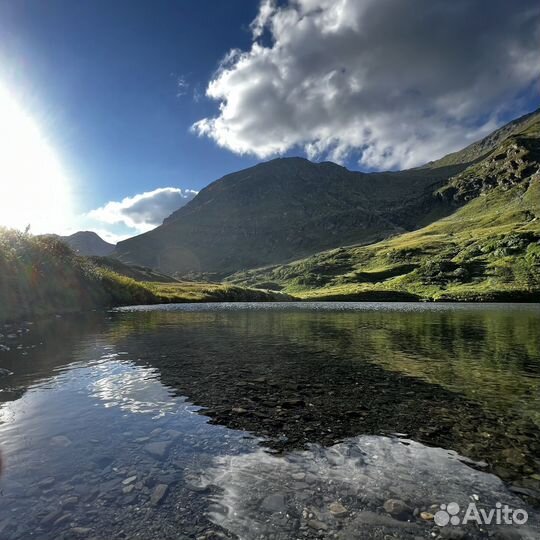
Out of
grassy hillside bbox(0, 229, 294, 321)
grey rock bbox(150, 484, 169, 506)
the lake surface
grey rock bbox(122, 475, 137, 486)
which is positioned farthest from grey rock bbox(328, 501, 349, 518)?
grassy hillside bbox(0, 229, 294, 321)

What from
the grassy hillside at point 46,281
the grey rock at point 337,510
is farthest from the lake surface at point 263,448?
the grassy hillside at point 46,281

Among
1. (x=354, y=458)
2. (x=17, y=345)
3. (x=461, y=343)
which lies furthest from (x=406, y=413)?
(x=17, y=345)

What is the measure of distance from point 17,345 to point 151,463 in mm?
29422

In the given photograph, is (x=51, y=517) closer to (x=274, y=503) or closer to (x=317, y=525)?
(x=274, y=503)

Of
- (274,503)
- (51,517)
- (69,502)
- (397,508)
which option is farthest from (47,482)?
(397,508)

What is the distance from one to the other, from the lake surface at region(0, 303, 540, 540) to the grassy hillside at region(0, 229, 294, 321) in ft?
132

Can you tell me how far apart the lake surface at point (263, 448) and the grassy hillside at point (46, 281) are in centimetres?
4030

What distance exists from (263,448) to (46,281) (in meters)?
73.5

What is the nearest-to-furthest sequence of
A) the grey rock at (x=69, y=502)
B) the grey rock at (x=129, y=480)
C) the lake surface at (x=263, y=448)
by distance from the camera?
1. the lake surface at (x=263, y=448)
2. the grey rock at (x=69, y=502)
3. the grey rock at (x=129, y=480)

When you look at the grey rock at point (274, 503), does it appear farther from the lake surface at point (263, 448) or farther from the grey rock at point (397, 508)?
the grey rock at point (397, 508)

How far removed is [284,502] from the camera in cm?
918

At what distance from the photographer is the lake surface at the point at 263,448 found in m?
8.47

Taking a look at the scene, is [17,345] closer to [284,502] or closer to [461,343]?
[284,502]

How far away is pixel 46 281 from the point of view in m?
71.6
